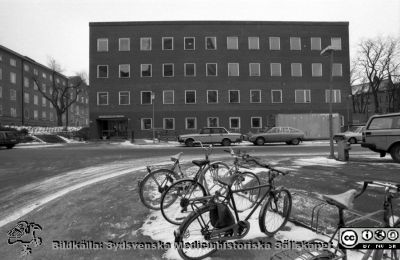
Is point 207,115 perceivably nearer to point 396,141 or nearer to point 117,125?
point 117,125

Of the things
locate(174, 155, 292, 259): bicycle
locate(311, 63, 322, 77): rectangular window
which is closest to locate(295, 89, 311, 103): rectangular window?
locate(311, 63, 322, 77): rectangular window

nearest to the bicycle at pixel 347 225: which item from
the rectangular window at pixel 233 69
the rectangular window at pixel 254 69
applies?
the rectangular window at pixel 233 69

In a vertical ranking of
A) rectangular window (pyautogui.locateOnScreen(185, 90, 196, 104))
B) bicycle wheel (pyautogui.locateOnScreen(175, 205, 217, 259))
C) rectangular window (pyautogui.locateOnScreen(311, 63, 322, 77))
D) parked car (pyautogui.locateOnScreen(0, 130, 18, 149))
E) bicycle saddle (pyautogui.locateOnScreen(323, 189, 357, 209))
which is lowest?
bicycle wheel (pyautogui.locateOnScreen(175, 205, 217, 259))

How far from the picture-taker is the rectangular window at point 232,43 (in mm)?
36344

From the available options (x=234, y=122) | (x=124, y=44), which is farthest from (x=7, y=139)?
(x=234, y=122)

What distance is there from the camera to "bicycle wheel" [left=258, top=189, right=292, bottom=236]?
153 inches

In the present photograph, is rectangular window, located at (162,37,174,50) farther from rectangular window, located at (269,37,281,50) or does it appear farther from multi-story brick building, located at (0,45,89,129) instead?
multi-story brick building, located at (0,45,89,129)

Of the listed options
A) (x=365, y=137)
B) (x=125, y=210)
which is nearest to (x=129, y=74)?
(x=365, y=137)

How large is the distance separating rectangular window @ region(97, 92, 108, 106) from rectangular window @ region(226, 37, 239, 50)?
17.3 m

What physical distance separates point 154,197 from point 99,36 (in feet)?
117

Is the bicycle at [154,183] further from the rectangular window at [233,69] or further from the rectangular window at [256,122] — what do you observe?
the rectangular window at [233,69]

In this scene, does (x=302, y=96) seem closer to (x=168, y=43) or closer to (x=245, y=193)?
(x=168, y=43)

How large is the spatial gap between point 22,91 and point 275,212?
6604cm

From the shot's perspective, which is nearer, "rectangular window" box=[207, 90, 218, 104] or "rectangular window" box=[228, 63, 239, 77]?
"rectangular window" box=[207, 90, 218, 104]
